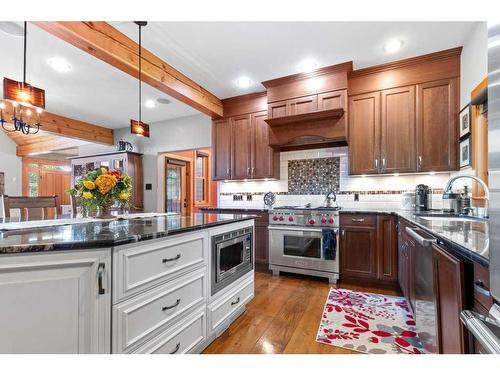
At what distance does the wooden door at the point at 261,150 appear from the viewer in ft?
12.2

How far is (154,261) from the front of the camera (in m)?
1.27

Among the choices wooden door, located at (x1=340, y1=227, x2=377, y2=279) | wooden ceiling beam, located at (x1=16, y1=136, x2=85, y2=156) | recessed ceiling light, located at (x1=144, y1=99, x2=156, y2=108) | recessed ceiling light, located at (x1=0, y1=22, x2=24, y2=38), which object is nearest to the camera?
recessed ceiling light, located at (x1=0, y1=22, x2=24, y2=38)

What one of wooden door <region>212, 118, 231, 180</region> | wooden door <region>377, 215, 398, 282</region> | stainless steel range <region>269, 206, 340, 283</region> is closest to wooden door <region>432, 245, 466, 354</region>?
wooden door <region>377, 215, 398, 282</region>

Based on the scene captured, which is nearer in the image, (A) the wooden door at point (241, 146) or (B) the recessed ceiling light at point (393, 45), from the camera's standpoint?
(B) the recessed ceiling light at point (393, 45)

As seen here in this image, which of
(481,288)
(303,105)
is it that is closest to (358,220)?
(303,105)

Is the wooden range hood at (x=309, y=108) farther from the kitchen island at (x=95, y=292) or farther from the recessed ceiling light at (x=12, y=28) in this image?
the recessed ceiling light at (x=12, y=28)

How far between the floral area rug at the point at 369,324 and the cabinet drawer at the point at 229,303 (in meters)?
0.67

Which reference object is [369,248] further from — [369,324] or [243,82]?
[243,82]

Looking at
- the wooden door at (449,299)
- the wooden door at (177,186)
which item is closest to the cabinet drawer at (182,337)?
the wooden door at (449,299)

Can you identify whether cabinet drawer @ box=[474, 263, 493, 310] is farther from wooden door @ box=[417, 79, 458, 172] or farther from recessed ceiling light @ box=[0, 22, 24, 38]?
recessed ceiling light @ box=[0, 22, 24, 38]

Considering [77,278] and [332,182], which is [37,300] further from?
[332,182]

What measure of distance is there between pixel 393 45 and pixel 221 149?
2.67 meters

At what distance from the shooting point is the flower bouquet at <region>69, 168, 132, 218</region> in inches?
71.7

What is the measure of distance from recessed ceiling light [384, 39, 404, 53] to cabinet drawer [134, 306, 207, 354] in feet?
10.2
